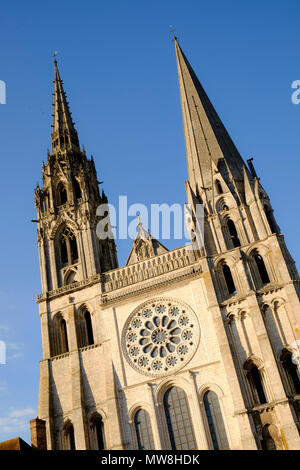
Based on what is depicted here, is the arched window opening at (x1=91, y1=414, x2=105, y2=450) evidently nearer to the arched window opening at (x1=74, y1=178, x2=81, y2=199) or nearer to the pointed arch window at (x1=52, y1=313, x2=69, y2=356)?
the pointed arch window at (x1=52, y1=313, x2=69, y2=356)

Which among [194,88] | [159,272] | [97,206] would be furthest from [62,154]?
Answer: [159,272]

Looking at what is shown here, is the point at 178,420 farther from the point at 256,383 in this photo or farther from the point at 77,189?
the point at 77,189

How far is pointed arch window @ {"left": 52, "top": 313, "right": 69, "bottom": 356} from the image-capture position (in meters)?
28.8

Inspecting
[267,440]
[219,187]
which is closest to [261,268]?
[219,187]

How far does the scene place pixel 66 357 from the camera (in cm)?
2802

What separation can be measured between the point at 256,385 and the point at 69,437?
1014 cm

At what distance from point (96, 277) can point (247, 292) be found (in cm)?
911

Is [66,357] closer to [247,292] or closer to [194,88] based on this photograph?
[247,292]

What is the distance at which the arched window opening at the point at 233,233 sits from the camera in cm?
2878

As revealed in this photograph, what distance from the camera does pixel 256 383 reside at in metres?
23.9

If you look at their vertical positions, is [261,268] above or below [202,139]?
below

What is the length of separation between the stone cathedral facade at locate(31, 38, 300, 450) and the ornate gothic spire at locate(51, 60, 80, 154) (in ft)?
23.3
